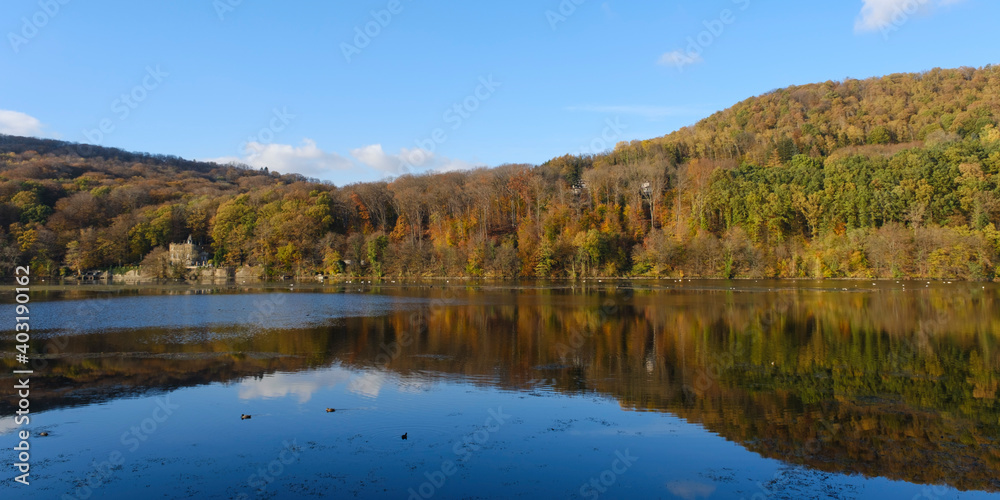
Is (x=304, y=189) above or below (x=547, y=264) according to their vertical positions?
above

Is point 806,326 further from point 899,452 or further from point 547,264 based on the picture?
point 547,264

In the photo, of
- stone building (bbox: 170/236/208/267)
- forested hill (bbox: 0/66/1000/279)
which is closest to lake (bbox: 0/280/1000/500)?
forested hill (bbox: 0/66/1000/279)

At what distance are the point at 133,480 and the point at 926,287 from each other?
5136cm

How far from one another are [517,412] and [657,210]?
71.5 metres

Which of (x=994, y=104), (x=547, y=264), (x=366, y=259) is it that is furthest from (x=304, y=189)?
(x=994, y=104)

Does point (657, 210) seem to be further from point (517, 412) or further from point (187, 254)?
point (517, 412)

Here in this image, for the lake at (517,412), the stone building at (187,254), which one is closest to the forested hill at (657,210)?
the stone building at (187,254)

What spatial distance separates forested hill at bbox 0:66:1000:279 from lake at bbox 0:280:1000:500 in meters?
42.6

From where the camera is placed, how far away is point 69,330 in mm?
22484

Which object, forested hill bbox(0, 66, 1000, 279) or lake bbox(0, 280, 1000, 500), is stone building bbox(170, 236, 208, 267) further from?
lake bbox(0, 280, 1000, 500)

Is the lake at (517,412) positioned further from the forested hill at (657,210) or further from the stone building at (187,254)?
the stone building at (187,254)

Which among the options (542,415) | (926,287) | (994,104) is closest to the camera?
(542,415)

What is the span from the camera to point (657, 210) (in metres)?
79.2

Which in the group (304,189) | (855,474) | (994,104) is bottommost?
(855,474)
